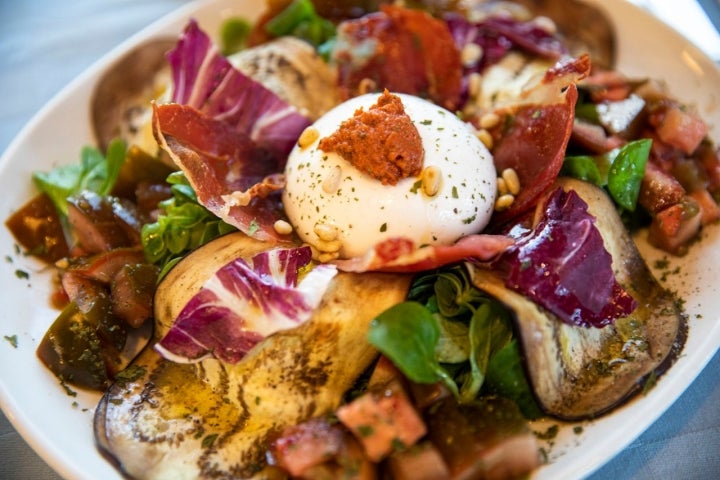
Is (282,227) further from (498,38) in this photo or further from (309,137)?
(498,38)

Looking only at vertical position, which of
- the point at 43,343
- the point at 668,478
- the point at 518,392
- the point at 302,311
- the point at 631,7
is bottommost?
the point at 43,343

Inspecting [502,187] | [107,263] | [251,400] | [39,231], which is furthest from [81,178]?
[502,187]

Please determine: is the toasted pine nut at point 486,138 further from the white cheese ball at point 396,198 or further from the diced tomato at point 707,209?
the diced tomato at point 707,209

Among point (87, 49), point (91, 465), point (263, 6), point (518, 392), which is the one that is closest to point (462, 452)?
point (518, 392)

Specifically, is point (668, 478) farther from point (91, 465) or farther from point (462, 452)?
point (91, 465)

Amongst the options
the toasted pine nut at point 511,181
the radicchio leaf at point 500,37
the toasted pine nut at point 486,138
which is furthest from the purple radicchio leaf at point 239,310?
the radicchio leaf at point 500,37

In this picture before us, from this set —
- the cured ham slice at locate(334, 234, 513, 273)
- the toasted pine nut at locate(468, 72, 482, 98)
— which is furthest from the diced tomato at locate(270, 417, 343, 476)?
the toasted pine nut at locate(468, 72, 482, 98)

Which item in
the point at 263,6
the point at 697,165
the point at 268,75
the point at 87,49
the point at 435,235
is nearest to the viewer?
the point at 435,235
